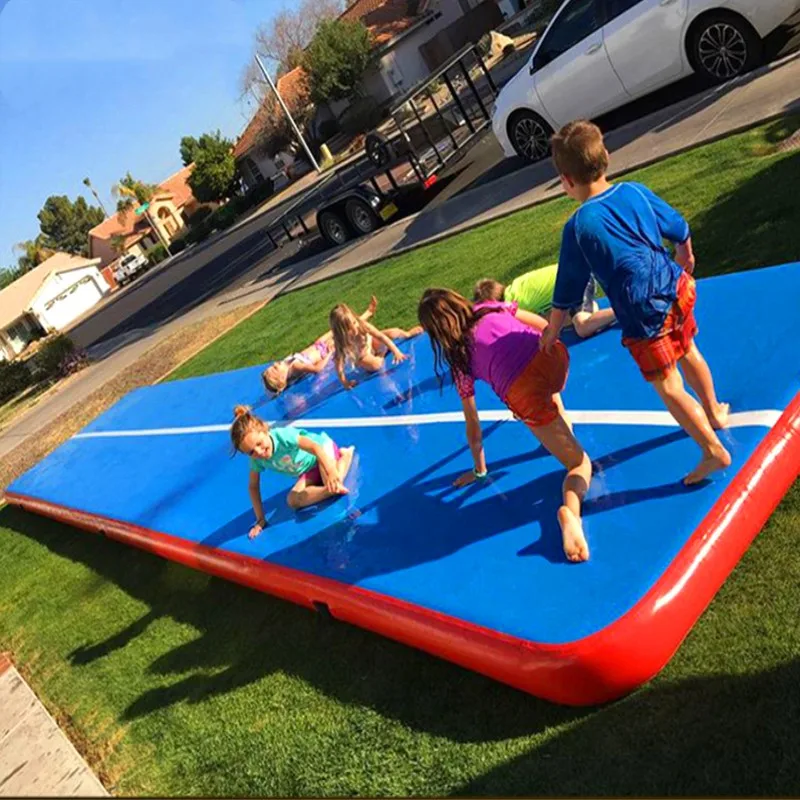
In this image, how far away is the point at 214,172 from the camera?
62.0 m

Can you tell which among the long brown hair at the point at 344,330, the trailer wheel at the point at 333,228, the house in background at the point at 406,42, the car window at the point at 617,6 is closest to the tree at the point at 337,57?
the house in background at the point at 406,42

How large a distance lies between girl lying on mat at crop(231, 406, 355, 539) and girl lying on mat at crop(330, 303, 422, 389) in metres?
1.62

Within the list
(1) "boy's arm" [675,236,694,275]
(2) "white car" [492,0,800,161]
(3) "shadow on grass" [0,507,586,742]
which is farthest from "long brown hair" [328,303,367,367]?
(2) "white car" [492,0,800,161]

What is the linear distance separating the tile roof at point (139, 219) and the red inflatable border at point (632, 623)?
80.5 metres

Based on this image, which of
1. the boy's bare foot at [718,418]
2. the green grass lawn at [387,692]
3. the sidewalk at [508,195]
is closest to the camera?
the green grass lawn at [387,692]

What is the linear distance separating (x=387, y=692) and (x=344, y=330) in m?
3.95

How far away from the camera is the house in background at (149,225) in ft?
250

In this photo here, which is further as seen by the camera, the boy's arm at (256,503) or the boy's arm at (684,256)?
the boy's arm at (256,503)

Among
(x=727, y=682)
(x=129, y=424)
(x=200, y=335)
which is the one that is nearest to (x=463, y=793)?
(x=727, y=682)

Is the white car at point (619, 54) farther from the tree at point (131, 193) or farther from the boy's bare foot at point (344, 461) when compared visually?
the tree at point (131, 193)

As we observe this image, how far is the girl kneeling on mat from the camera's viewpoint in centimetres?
382

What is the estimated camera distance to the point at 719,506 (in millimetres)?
3533

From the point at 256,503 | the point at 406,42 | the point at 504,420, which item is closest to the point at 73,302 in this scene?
the point at 406,42

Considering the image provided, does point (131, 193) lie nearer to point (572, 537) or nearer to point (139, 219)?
point (139, 219)
